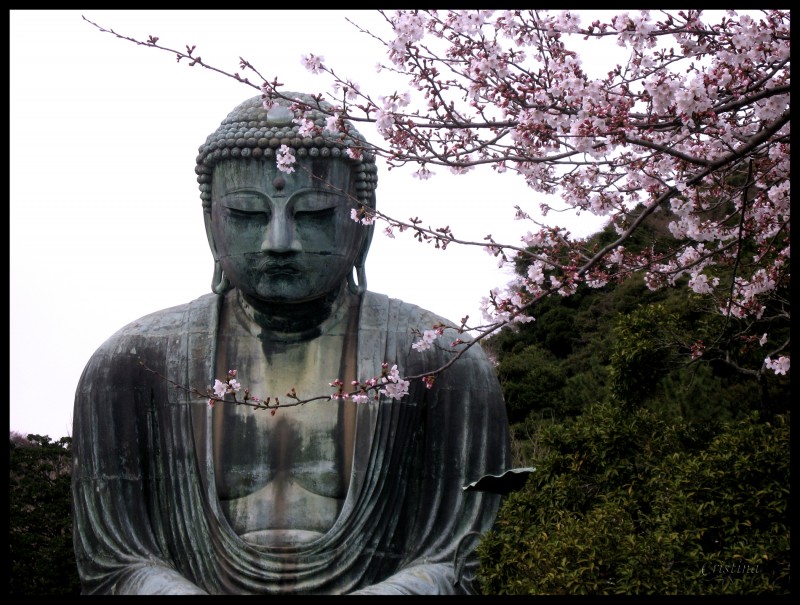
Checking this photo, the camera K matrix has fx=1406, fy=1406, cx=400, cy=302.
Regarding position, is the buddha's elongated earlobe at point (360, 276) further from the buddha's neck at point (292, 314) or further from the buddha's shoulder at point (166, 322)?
the buddha's shoulder at point (166, 322)

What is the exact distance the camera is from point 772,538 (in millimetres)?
6066

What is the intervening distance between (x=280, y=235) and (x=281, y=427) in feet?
3.42

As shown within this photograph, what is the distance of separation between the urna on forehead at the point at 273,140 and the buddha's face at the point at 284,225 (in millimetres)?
57

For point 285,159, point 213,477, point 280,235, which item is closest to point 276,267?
point 280,235

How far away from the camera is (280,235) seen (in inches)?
296

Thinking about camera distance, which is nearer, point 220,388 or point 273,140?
point 220,388

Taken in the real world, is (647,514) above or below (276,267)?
below

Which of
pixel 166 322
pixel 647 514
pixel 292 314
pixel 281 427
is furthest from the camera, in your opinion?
pixel 166 322

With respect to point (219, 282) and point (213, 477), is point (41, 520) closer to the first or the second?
point (219, 282)

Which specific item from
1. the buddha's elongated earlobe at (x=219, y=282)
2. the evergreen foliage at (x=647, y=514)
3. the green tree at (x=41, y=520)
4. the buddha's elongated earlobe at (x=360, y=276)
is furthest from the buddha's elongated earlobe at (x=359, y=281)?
the green tree at (x=41, y=520)

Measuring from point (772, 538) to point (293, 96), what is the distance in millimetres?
3467

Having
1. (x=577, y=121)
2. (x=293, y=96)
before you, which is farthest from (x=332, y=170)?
(x=577, y=121)

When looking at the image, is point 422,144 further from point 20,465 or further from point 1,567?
point 20,465

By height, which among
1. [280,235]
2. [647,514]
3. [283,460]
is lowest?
[647,514]
